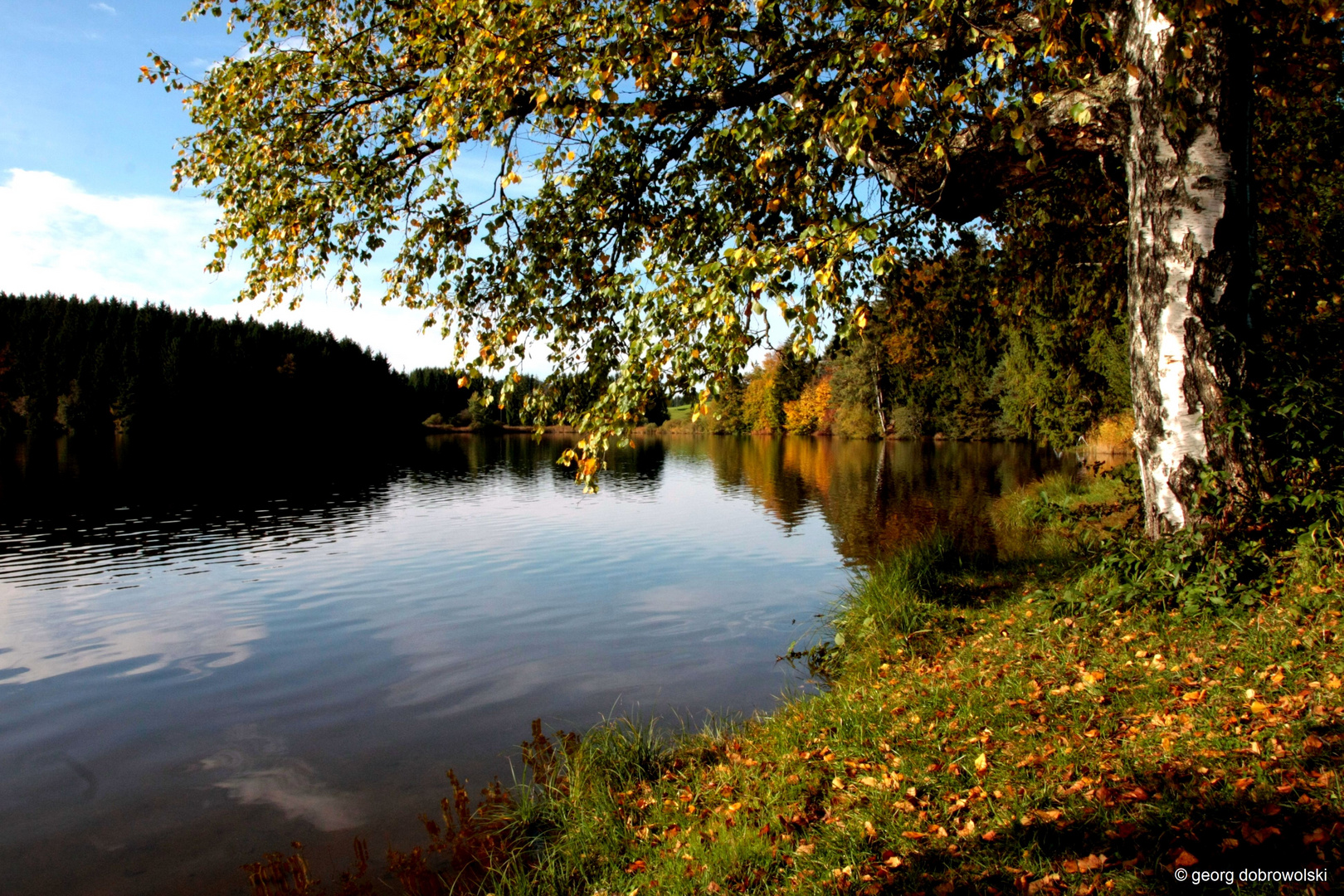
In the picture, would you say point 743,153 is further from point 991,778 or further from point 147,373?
point 147,373

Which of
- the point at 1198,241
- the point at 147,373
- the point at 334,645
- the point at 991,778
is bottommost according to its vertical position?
the point at 334,645

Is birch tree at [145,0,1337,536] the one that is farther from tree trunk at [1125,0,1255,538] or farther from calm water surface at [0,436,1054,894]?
calm water surface at [0,436,1054,894]

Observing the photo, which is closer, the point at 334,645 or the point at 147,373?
the point at 334,645

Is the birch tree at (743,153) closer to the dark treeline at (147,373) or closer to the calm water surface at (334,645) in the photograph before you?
the calm water surface at (334,645)

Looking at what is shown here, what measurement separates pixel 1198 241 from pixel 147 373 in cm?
9884

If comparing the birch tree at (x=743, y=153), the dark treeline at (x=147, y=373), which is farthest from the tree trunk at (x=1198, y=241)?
the dark treeline at (x=147, y=373)

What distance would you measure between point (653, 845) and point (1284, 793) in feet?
11.3

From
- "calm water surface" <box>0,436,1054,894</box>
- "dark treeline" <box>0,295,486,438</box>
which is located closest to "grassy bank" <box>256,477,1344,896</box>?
"calm water surface" <box>0,436,1054,894</box>

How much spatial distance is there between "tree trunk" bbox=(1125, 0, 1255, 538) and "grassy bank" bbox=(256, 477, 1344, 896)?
1047mm

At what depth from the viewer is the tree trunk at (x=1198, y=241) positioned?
593cm

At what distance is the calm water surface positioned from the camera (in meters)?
6.26

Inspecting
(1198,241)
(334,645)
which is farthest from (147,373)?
(1198,241)

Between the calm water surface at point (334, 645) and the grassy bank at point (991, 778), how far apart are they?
986 millimetres

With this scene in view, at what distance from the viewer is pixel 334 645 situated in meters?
10.9
